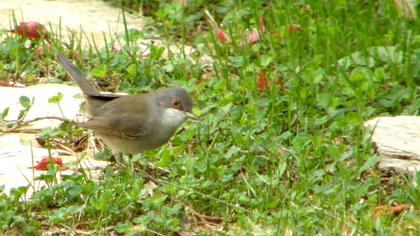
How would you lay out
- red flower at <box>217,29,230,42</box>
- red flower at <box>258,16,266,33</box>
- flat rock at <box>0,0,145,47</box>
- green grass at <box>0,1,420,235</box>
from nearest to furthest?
green grass at <box>0,1,420,235</box> < red flower at <box>217,29,230,42</box> < red flower at <box>258,16,266,33</box> < flat rock at <box>0,0,145,47</box>

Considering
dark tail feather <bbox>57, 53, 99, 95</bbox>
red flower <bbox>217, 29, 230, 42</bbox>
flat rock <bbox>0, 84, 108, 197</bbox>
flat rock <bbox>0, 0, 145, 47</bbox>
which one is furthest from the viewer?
flat rock <bbox>0, 0, 145, 47</bbox>

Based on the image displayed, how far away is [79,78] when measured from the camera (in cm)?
806

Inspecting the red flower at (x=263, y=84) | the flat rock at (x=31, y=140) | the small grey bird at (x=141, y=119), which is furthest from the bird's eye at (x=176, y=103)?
the red flower at (x=263, y=84)

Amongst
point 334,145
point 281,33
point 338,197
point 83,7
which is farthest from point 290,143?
point 83,7

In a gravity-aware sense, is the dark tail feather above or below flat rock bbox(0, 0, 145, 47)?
above

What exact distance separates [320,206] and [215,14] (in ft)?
12.9

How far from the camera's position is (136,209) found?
664 centimetres

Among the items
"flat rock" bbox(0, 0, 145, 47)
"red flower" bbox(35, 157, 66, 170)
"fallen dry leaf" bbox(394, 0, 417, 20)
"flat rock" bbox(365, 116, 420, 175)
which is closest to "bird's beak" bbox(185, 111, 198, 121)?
"red flower" bbox(35, 157, 66, 170)

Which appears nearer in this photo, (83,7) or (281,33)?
(281,33)

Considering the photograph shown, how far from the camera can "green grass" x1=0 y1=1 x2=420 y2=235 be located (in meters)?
6.51

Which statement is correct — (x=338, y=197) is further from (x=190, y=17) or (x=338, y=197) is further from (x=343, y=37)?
(x=190, y=17)

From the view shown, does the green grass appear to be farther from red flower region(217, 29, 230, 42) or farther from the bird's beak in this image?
the bird's beak

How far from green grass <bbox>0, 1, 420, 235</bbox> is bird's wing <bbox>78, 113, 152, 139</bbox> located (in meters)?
0.20

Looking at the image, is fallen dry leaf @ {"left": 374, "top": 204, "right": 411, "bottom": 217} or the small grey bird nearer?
fallen dry leaf @ {"left": 374, "top": 204, "right": 411, "bottom": 217}
